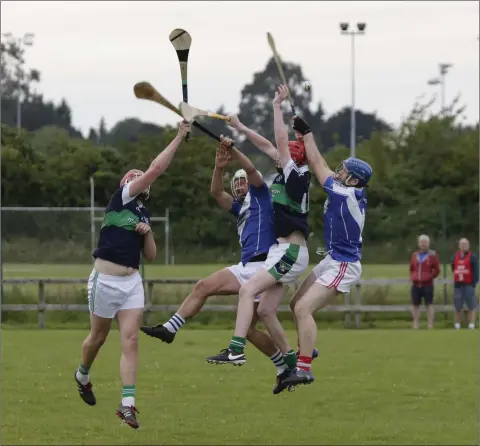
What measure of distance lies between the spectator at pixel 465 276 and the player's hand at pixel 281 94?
18070mm

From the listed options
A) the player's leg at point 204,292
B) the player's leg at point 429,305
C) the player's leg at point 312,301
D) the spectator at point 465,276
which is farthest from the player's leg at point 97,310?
the player's leg at point 429,305

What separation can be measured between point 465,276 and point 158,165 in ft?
59.5

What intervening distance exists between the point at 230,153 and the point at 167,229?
1876cm

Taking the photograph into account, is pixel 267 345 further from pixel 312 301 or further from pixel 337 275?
pixel 337 275

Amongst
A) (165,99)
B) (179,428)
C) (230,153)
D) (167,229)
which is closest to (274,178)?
(230,153)

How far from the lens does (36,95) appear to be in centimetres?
7806

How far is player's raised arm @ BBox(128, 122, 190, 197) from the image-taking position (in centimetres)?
1029

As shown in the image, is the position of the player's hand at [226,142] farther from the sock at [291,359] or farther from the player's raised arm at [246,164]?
the sock at [291,359]

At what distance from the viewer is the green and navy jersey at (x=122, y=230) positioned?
454 inches

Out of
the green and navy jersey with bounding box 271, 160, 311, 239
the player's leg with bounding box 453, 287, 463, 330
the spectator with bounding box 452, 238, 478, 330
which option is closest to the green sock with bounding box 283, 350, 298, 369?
the green and navy jersey with bounding box 271, 160, 311, 239

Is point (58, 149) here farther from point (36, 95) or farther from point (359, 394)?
point (36, 95)

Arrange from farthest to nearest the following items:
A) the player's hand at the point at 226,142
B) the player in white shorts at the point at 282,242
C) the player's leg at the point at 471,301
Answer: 1. the player's leg at the point at 471,301
2. the player in white shorts at the point at 282,242
3. the player's hand at the point at 226,142

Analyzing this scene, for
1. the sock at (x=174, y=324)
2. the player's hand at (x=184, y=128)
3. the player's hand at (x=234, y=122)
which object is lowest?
the sock at (x=174, y=324)

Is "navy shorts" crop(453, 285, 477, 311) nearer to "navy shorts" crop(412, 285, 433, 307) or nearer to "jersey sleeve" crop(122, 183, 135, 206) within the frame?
"navy shorts" crop(412, 285, 433, 307)
